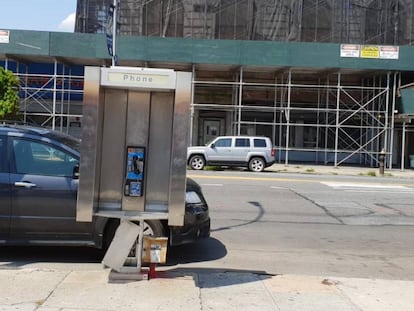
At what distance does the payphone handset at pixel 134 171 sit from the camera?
6.03 meters

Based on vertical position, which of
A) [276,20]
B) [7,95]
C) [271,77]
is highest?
[276,20]

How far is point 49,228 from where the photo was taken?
22.8ft

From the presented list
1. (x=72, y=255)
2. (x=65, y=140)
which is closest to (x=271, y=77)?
(x=65, y=140)

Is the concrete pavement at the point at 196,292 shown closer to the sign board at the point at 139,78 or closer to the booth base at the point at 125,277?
the booth base at the point at 125,277

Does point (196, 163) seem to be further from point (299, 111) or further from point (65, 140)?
point (65, 140)

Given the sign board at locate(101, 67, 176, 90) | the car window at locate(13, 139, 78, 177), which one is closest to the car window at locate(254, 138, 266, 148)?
the car window at locate(13, 139, 78, 177)

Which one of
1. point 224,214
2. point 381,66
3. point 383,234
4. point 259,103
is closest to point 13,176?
point 224,214

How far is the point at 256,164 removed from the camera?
25.0 metres

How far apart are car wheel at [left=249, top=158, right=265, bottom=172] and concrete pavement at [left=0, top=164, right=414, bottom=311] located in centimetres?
1828

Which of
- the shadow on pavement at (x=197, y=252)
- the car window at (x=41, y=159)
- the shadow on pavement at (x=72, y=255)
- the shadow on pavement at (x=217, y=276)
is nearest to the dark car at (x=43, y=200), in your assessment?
the car window at (x=41, y=159)

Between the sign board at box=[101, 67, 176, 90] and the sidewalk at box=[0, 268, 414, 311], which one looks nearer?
the sidewalk at box=[0, 268, 414, 311]

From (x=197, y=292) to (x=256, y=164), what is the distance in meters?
19.4

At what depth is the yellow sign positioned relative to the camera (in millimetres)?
27500

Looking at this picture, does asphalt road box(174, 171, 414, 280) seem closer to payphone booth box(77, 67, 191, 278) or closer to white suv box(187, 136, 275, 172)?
payphone booth box(77, 67, 191, 278)
